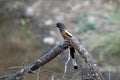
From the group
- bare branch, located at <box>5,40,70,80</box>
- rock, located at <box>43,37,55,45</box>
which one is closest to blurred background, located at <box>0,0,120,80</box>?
rock, located at <box>43,37,55,45</box>

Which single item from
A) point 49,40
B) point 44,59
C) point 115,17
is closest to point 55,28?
point 49,40

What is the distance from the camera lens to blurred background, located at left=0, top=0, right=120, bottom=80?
233 inches

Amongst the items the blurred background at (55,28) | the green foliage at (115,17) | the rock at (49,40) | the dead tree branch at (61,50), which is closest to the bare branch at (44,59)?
the dead tree branch at (61,50)

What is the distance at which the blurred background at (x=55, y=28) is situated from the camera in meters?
5.91

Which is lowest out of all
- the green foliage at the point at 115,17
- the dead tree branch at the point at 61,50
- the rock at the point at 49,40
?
the dead tree branch at the point at 61,50

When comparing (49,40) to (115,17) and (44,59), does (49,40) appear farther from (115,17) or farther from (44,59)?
(44,59)

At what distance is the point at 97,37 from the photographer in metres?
6.40

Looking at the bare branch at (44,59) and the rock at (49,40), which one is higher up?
the rock at (49,40)

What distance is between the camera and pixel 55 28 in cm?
745

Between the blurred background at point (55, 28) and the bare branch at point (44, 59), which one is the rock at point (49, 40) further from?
the bare branch at point (44, 59)

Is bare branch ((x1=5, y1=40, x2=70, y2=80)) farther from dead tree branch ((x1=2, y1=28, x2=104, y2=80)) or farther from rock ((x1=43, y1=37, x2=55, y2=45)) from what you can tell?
rock ((x1=43, y1=37, x2=55, y2=45))

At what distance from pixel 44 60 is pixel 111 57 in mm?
4051

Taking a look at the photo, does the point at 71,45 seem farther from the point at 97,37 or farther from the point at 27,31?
the point at 27,31

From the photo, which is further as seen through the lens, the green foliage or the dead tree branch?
the green foliage
